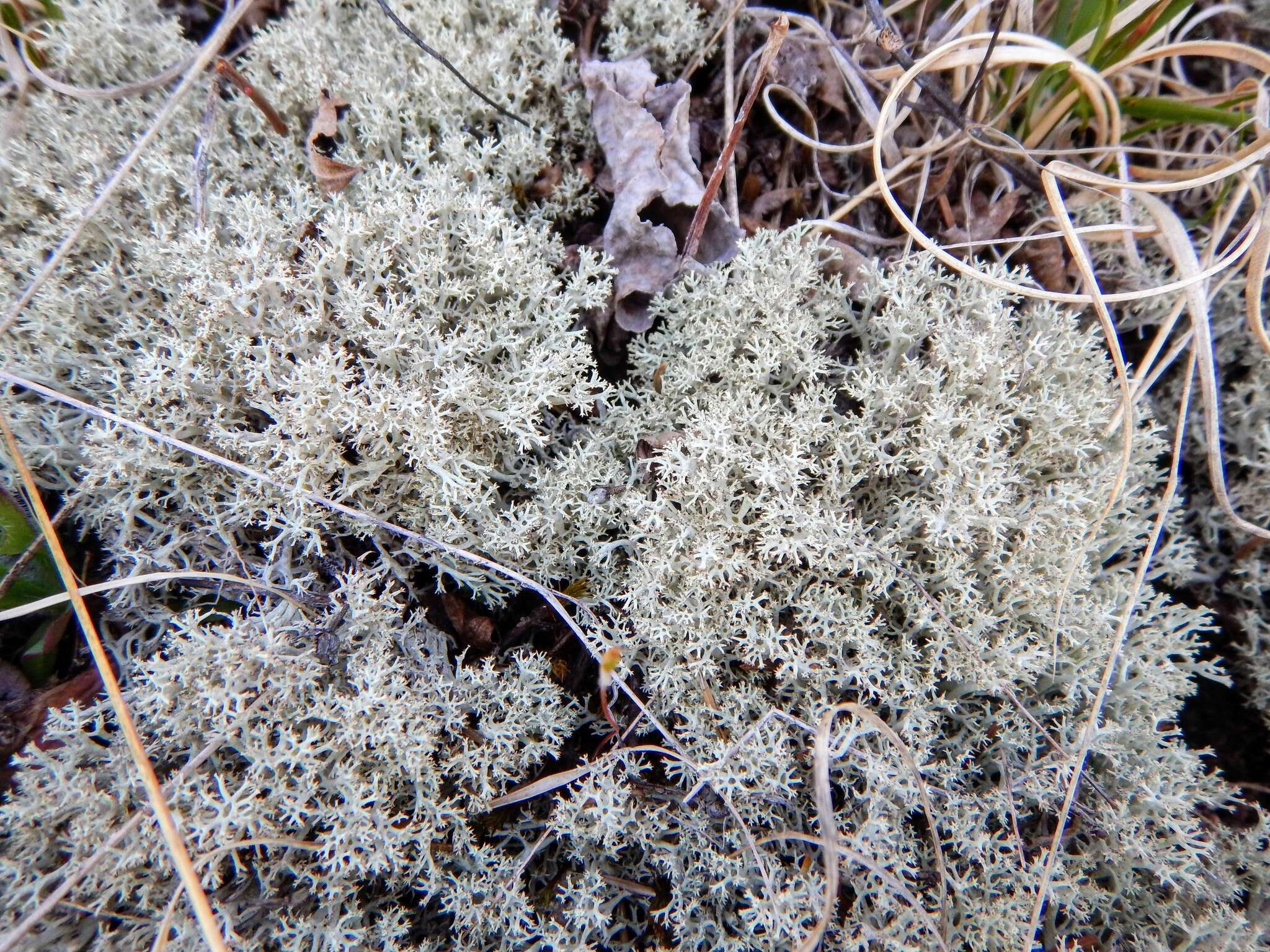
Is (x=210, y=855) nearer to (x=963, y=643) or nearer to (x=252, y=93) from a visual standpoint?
(x=963, y=643)

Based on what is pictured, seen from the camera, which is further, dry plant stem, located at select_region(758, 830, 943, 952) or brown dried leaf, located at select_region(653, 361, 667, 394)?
brown dried leaf, located at select_region(653, 361, 667, 394)

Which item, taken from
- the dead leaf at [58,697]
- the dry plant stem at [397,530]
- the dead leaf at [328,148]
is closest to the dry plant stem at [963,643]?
the dry plant stem at [397,530]

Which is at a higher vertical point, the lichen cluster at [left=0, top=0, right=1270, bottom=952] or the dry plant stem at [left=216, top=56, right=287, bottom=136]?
the dry plant stem at [left=216, top=56, right=287, bottom=136]

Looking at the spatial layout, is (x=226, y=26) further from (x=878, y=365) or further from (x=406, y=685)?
(x=878, y=365)

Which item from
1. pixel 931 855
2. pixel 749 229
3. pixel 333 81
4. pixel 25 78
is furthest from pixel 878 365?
pixel 25 78

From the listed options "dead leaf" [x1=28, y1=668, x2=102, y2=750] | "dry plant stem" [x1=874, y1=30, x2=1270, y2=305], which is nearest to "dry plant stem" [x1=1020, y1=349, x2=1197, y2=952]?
"dry plant stem" [x1=874, y1=30, x2=1270, y2=305]

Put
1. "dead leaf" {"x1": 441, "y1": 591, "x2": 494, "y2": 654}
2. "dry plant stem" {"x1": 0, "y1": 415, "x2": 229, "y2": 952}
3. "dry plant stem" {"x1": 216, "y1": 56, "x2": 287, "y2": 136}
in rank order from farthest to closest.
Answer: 1. "dry plant stem" {"x1": 216, "y1": 56, "x2": 287, "y2": 136}
2. "dead leaf" {"x1": 441, "y1": 591, "x2": 494, "y2": 654}
3. "dry plant stem" {"x1": 0, "y1": 415, "x2": 229, "y2": 952}

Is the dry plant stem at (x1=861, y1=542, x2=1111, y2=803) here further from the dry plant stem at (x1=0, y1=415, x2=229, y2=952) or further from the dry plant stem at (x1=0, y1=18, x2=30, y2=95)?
the dry plant stem at (x1=0, y1=18, x2=30, y2=95)
